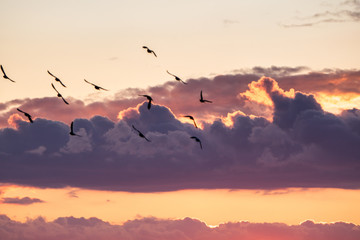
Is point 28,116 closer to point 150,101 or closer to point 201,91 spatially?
point 150,101

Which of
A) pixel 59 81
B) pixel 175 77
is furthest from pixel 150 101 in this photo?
pixel 59 81

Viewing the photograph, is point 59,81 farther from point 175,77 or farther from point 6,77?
point 175,77

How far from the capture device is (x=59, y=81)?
157 meters

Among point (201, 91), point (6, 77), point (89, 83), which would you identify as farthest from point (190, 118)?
point (6, 77)

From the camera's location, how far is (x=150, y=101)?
154375 millimetres

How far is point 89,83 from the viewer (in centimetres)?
15175

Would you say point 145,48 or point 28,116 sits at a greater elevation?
point 145,48

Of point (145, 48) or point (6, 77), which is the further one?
point (145, 48)

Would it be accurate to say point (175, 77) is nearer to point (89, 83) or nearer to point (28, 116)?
point (89, 83)

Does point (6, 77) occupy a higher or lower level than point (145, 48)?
lower

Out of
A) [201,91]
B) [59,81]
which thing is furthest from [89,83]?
[201,91]

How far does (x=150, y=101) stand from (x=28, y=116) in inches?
917

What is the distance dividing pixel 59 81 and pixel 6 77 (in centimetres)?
1026

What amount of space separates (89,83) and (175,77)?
1586cm
